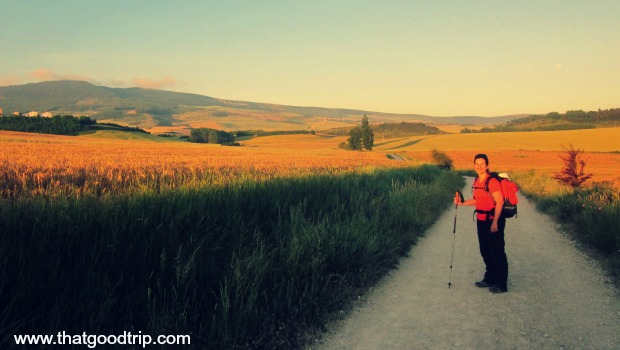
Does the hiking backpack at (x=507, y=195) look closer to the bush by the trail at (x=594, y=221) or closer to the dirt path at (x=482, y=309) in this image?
the dirt path at (x=482, y=309)

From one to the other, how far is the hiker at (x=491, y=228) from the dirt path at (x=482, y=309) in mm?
198

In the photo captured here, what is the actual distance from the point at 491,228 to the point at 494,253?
44 centimetres

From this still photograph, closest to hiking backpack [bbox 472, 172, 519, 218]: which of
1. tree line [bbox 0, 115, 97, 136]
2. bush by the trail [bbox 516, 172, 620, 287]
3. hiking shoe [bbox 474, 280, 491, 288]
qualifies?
hiking shoe [bbox 474, 280, 491, 288]

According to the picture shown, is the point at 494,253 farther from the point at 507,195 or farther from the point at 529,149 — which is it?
the point at 529,149

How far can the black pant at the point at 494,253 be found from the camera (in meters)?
5.97

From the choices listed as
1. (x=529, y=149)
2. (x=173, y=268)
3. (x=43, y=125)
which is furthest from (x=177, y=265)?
(x=43, y=125)

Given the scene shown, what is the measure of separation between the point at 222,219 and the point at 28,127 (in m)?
102

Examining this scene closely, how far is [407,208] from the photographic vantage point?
35.1ft

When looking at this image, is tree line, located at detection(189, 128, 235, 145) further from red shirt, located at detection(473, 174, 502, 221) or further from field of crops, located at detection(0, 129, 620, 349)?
red shirt, located at detection(473, 174, 502, 221)

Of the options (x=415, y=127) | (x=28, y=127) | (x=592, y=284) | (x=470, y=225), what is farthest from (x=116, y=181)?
(x=415, y=127)

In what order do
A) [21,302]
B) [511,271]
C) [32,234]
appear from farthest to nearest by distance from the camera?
1. [511,271]
2. [32,234]
3. [21,302]

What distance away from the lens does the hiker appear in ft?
19.6

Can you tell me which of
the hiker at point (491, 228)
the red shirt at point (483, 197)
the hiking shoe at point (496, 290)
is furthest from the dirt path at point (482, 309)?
the red shirt at point (483, 197)

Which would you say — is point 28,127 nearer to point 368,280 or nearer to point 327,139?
point 327,139
